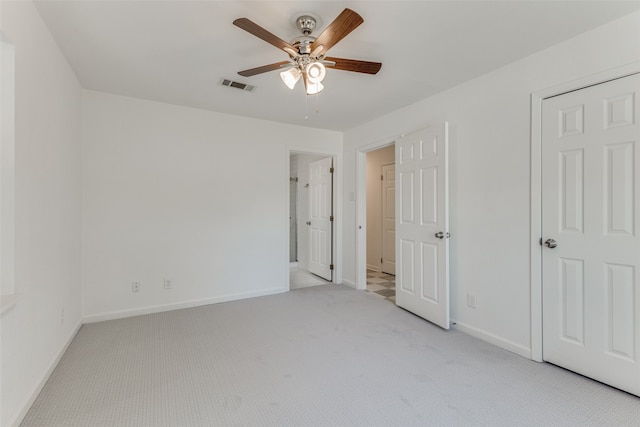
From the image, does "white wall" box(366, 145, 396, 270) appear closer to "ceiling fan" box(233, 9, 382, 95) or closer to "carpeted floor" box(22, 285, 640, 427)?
"carpeted floor" box(22, 285, 640, 427)

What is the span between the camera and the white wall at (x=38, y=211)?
1643 millimetres

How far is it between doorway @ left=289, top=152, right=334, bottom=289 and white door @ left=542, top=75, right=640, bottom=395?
3001 mm

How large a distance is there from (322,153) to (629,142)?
3.32 meters

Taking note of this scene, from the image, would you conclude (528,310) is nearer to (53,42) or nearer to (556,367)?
(556,367)

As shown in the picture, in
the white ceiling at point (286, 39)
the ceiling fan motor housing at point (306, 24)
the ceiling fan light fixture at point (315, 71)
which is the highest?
the white ceiling at point (286, 39)

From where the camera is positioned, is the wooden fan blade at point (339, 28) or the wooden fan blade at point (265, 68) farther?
the wooden fan blade at point (265, 68)

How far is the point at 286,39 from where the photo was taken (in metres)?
2.19

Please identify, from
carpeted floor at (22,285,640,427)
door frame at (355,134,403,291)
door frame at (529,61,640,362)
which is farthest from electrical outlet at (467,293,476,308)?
door frame at (355,134,403,291)

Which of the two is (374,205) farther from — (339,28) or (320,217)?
(339,28)

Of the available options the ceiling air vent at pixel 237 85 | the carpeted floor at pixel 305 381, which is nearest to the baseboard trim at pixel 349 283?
the carpeted floor at pixel 305 381

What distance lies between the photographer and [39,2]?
1.79 metres

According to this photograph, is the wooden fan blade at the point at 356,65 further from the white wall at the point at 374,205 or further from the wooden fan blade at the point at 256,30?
the white wall at the point at 374,205

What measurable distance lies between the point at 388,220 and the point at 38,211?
4.75 m

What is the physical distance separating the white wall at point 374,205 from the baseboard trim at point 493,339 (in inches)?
110
